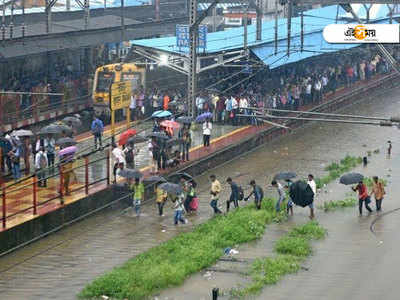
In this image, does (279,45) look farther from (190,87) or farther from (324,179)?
(324,179)

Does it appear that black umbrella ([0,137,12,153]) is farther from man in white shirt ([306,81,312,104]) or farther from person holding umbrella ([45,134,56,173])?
man in white shirt ([306,81,312,104])

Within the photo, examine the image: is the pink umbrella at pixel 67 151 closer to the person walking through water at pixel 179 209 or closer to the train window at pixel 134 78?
the person walking through water at pixel 179 209

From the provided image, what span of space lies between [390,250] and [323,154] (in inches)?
436

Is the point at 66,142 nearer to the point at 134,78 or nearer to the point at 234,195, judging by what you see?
the point at 234,195

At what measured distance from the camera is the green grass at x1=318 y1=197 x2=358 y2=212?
79.9 feet

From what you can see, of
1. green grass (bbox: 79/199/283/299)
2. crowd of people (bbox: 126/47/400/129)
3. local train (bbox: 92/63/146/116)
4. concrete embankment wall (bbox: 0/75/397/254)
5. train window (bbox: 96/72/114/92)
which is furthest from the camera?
train window (bbox: 96/72/114/92)

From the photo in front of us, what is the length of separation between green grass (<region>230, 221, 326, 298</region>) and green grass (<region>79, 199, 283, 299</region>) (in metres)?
0.87

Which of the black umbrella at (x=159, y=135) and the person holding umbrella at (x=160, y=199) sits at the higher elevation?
the black umbrella at (x=159, y=135)

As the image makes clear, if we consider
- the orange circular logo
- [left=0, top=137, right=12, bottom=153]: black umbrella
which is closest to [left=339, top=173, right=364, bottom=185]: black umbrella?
the orange circular logo

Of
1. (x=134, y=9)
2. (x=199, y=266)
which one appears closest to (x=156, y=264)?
(x=199, y=266)

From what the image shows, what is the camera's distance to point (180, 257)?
19.5m

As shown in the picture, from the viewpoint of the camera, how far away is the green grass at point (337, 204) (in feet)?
79.9

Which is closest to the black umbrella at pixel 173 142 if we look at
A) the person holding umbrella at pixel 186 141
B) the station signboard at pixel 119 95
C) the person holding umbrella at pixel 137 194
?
the person holding umbrella at pixel 186 141

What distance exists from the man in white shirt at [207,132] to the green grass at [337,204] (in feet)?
19.0
